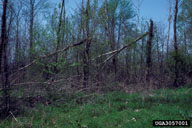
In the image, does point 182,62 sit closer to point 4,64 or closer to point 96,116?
point 96,116

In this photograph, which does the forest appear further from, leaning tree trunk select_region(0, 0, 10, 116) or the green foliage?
the green foliage

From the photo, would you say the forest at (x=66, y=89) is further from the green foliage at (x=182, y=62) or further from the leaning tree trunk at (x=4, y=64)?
the green foliage at (x=182, y=62)

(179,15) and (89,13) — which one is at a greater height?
(179,15)

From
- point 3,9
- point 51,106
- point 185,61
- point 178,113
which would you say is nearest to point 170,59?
point 185,61

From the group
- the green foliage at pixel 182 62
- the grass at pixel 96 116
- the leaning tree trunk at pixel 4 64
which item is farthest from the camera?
the green foliage at pixel 182 62

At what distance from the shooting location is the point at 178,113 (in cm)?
449

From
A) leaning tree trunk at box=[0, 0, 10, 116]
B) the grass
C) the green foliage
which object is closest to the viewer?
the grass

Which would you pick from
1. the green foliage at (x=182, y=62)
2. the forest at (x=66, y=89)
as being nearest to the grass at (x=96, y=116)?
the forest at (x=66, y=89)

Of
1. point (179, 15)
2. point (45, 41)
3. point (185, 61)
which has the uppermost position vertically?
point (179, 15)

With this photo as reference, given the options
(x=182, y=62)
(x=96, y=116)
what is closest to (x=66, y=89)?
(x=96, y=116)

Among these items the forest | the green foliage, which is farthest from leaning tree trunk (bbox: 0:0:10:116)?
the green foliage

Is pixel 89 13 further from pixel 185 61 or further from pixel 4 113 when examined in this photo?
pixel 185 61

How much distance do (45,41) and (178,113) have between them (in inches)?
262

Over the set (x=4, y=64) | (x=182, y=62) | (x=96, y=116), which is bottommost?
(x=96, y=116)
